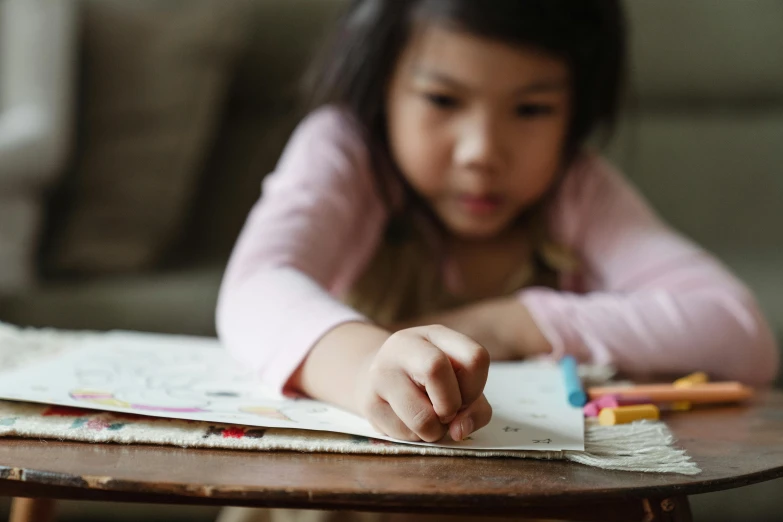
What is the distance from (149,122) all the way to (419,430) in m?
1.06

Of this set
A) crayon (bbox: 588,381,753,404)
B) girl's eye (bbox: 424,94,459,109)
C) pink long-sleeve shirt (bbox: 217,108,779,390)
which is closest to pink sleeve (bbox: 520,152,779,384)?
pink long-sleeve shirt (bbox: 217,108,779,390)

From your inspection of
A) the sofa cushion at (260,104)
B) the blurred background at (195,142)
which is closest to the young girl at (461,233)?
the blurred background at (195,142)

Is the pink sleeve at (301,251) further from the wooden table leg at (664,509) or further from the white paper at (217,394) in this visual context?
the wooden table leg at (664,509)

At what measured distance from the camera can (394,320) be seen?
886 millimetres

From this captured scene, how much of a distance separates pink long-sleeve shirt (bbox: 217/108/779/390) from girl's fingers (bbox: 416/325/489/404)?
11 centimetres

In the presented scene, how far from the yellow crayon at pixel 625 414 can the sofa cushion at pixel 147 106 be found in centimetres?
94

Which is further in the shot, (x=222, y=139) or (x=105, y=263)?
(x=222, y=139)

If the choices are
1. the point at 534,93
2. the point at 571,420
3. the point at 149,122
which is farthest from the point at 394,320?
the point at 149,122

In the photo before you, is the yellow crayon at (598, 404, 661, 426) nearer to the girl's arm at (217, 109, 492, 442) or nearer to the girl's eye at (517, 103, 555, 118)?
the girl's arm at (217, 109, 492, 442)

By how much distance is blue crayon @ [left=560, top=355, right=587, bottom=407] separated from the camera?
0.48m

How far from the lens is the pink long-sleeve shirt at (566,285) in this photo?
1.72 feet

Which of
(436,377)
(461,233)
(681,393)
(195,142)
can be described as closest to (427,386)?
(436,377)

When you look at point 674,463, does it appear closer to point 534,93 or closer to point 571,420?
point 571,420

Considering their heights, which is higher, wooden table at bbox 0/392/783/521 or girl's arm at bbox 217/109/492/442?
girl's arm at bbox 217/109/492/442
